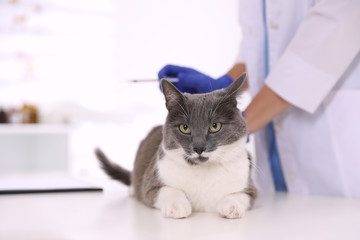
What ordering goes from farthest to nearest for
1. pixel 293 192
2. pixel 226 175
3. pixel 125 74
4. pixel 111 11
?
pixel 111 11
pixel 125 74
pixel 293 192
pixel 226 175

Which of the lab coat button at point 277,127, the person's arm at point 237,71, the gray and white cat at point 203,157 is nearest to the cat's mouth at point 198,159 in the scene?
the gray and white cat at point 203,157

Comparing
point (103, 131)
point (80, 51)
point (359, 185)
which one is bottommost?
point (103, 131)

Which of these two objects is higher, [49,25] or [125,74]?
[49,25]

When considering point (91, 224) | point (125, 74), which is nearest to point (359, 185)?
point (91, 224)

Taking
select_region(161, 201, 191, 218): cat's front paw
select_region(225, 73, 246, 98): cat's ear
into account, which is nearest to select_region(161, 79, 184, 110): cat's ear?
select_region(225, 73, 246, 98): cat's ear

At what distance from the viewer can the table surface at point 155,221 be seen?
0.72 m

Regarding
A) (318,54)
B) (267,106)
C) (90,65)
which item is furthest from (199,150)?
(90,65)

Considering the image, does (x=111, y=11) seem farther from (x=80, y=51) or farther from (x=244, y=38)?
(x=244, y=38)

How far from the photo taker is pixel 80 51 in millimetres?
4410

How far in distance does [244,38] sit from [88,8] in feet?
10.7

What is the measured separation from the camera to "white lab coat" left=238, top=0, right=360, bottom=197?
1.21m

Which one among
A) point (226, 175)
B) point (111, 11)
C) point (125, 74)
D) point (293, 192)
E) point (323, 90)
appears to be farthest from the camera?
point (111, 11)

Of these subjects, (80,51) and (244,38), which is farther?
(80,51)

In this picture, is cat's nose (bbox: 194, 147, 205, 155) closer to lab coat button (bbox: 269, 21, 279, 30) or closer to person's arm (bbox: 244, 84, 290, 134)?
person's arm (bbox: 244, 84, 290, 134)
